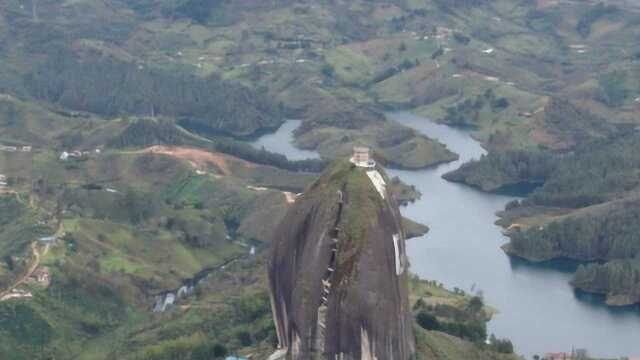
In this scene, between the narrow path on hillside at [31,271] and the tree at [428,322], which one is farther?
the narrow path on hillside at [31,271]

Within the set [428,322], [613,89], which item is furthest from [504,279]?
[613,89]

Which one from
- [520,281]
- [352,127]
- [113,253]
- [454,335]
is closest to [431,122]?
[352,127]

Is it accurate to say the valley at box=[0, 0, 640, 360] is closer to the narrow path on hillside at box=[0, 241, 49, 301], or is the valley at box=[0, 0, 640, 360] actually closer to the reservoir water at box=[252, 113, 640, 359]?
the reservoir water at box=[252, 113, 640, 359]

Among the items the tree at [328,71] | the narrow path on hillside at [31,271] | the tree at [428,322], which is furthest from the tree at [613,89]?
the tree at [428,322]

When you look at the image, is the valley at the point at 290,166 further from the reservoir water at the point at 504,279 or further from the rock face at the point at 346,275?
the rock face at the point at 346,275

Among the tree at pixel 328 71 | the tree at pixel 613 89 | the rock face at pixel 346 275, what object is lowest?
the tree at pixel 328 71

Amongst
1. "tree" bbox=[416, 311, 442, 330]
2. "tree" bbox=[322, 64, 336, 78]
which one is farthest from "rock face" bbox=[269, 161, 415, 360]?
"tree" bbox=[322, 64, 336, 78]

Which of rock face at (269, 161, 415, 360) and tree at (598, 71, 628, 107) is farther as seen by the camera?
tree at (598, 71, 628, 107)
